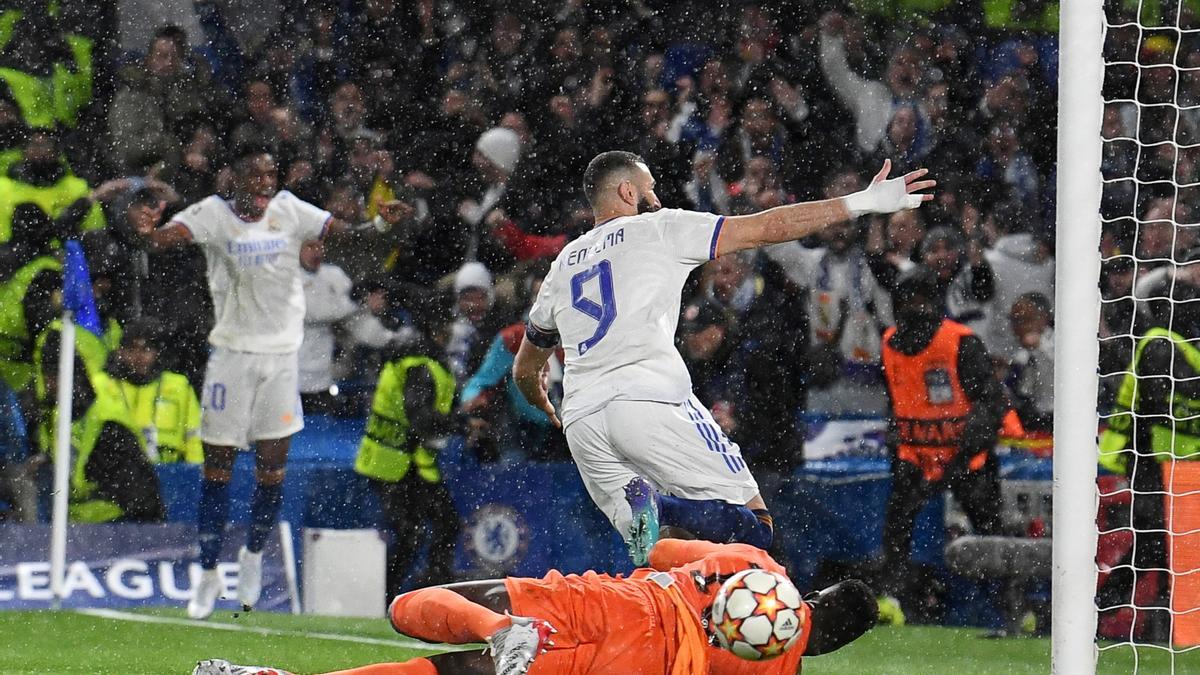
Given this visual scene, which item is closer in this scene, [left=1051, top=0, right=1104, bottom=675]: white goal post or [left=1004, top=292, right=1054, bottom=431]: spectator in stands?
[left=1051, top=0, right=1104, bottom=675]: white goal post

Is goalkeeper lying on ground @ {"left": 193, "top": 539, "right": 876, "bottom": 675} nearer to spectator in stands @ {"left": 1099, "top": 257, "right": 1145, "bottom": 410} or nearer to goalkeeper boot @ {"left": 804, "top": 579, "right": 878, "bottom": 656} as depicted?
goalkeeper boot @ {"left": 804, "top": 579, "right": 878, "bottom": 656}

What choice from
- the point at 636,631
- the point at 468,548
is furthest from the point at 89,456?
the point at 636,631

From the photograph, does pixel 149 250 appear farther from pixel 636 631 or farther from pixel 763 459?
pixel 636 631

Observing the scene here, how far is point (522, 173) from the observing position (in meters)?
9.89

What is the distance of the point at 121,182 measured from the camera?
9.65 m

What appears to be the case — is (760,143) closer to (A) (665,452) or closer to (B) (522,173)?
(B) (522,173)

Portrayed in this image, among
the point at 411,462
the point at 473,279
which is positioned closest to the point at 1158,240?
the point at 473,279

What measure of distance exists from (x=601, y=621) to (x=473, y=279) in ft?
15.8

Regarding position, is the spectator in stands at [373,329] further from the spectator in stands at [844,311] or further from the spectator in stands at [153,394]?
the spectator in stands at [844,311]

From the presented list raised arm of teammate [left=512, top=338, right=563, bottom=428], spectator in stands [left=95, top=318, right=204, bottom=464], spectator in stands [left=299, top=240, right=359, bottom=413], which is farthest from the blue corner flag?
raised arm of teammate [left=512, top=338, right=563, bottom=428]

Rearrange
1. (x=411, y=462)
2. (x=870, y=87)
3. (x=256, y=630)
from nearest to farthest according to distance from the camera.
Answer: (x=256, y=630), (x=411, y=462), (x=870, y=87)

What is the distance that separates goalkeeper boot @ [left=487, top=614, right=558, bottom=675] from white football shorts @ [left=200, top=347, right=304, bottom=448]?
182 inches

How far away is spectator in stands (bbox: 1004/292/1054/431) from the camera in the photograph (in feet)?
28.6

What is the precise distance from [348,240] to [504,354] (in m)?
1.29
